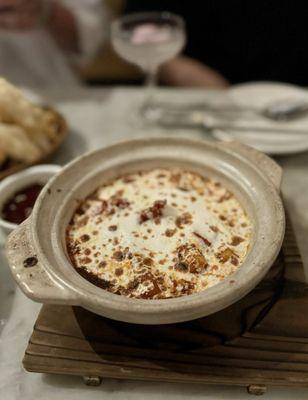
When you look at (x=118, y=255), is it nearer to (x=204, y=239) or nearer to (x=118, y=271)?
(x=118, y=271)

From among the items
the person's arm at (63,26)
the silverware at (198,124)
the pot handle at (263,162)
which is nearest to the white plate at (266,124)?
the silverware at (198,124)

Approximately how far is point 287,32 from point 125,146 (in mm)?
1546

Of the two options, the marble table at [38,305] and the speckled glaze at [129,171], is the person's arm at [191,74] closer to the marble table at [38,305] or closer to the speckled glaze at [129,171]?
the marble table at [38,305]

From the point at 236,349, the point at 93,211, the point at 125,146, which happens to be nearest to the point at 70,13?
the point at 125,146

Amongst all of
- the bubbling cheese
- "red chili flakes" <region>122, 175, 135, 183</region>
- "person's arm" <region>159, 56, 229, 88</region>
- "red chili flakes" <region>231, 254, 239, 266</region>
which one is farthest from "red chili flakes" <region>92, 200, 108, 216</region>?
"person's arm" <region>159, 56, 229, 88</region>

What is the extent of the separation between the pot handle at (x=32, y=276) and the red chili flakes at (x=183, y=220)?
0.33 meters

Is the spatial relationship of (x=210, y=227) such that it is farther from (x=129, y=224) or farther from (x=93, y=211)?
(x=93, y=211)

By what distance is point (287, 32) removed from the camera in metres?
2.40

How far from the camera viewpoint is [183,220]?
1.08 meters

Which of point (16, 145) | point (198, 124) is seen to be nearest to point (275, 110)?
point (198, 124)

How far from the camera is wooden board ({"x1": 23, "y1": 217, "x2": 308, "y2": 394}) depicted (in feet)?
2.90

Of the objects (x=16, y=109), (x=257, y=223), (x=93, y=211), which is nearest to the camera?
(x=257, y=223)

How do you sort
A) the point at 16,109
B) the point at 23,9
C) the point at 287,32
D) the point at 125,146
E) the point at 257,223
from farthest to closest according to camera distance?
the point at 287,32, the point at 23,9, the point at 16,109, the point at 125,146, the point at 257,223

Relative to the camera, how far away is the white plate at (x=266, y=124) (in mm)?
1538
